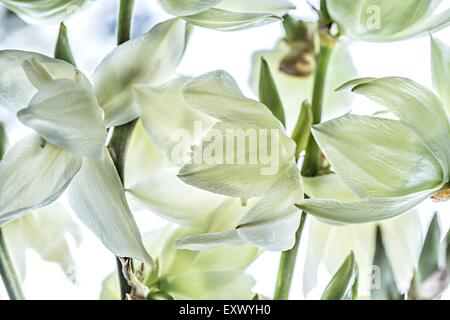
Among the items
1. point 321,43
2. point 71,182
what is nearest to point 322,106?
point 321,43

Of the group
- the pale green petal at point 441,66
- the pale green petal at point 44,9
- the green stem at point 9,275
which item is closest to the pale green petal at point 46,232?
the green stem at point 9,275

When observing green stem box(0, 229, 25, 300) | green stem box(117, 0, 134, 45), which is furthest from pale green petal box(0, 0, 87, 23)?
green stem box(0, 229, 25, 300)

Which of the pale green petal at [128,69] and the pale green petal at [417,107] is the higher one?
the pale green petal at [128,69]

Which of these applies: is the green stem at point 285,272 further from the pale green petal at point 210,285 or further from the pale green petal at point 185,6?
the pale green petal at point 185,6

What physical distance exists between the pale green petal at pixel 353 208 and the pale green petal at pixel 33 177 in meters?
0.13

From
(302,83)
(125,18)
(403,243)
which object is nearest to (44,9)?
(125,18)

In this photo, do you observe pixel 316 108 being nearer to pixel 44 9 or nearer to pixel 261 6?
pixel 261 6

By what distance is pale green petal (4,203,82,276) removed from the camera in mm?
438

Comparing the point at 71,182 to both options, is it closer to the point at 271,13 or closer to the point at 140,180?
the point at 140,180

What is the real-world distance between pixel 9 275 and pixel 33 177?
10 centimetres

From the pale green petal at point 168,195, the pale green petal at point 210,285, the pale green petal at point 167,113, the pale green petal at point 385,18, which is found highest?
the pale green petal at point 385,18

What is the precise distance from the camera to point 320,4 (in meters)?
0.41

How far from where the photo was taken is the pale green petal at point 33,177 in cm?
37

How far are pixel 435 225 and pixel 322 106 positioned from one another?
107mm
